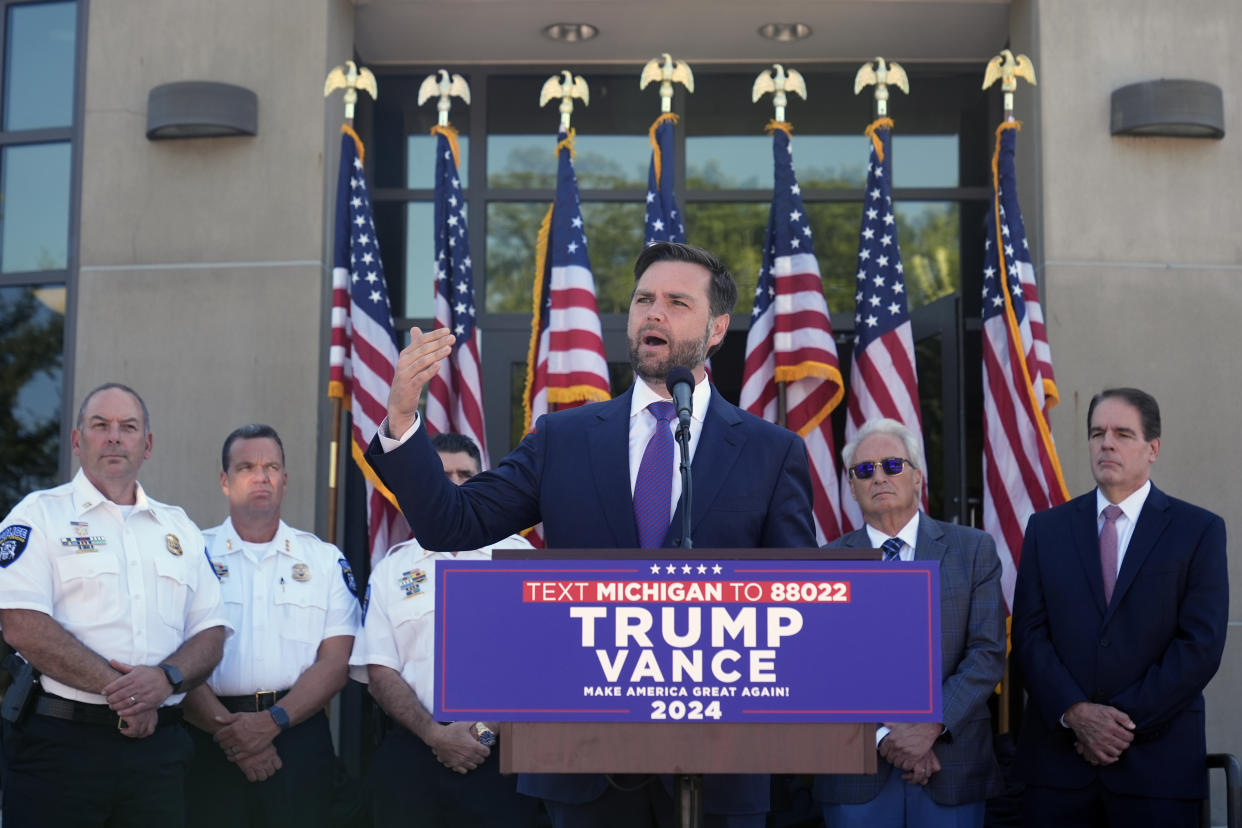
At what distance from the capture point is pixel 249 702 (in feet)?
16.3

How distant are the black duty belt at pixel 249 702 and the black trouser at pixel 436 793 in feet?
1.60

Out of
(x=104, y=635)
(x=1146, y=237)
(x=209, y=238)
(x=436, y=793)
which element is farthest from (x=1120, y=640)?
(x=209, y=238)

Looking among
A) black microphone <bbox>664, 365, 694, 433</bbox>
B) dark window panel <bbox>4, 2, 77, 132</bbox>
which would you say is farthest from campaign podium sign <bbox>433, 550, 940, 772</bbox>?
dark window panel <bbox>4, 2, 77, 132</bbox>

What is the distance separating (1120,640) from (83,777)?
3.53 m

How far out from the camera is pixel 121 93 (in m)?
6.88

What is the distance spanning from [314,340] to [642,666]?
470cm

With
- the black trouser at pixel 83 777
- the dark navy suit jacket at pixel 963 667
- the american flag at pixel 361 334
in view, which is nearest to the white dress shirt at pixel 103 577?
the black trouser at pixel 83 777

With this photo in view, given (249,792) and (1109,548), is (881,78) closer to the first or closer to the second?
(1109,548)

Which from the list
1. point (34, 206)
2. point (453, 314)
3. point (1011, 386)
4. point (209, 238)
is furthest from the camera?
point (34, 206)

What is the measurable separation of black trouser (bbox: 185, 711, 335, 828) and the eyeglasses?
2366mm

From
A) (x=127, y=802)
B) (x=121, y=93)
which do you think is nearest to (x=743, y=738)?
(x=127, y=802)

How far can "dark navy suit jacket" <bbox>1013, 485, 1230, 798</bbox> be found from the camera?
430cm

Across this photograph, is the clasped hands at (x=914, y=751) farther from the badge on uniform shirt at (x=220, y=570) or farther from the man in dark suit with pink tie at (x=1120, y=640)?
the badge on uniform shirt at (x=220, y=570)

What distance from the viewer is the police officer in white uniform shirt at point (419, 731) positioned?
15.6ft
